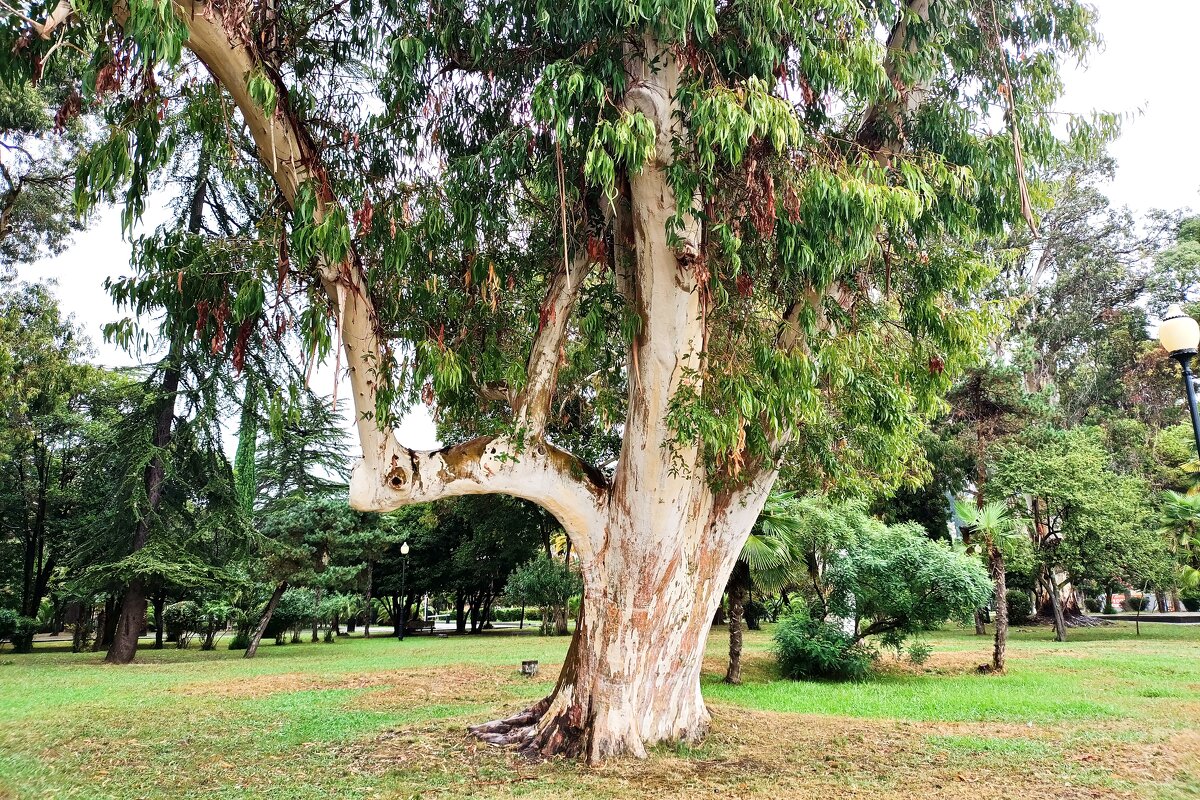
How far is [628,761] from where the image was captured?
23.8 feet

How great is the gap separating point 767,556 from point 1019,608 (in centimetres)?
2027

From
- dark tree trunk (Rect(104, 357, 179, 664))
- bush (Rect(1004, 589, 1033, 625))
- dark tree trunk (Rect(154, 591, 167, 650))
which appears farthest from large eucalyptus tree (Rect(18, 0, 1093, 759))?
bush (Rect(1004, 589, 1033, 625))

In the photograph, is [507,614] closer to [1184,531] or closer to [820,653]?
[1184,531]

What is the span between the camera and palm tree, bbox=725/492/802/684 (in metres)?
12.8

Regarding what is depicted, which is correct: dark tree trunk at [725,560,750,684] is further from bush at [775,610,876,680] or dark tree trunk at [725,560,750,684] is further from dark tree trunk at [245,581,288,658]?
dark tree trunk at [245,581,288,658]

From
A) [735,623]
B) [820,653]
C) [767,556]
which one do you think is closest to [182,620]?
[735,623]

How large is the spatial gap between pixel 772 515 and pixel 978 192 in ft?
23.5

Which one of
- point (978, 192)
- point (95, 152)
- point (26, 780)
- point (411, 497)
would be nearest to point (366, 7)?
point (95, 152)

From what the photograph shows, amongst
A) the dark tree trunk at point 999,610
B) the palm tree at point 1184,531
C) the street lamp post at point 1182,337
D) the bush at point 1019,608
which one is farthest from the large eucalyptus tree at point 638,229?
the bush at point 1019,608

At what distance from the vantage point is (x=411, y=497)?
276 inches

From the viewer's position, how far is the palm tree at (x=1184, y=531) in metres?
20.4

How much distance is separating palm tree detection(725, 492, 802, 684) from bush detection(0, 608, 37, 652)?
22.8 meters

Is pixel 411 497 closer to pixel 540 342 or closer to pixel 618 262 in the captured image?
pixel 540 342

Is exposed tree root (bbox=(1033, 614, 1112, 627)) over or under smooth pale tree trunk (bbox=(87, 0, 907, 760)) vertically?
under
